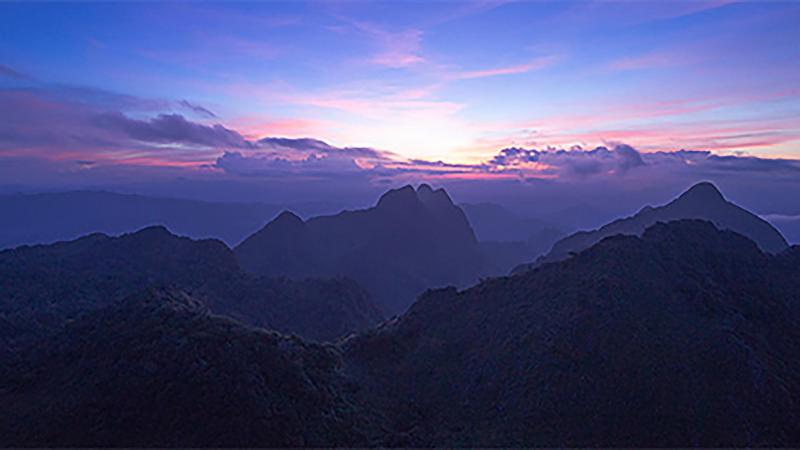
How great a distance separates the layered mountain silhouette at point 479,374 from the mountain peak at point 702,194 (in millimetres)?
102386

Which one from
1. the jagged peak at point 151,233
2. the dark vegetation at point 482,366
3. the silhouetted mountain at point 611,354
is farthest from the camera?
the jagged peak at point 151,233

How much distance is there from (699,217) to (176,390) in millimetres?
133486

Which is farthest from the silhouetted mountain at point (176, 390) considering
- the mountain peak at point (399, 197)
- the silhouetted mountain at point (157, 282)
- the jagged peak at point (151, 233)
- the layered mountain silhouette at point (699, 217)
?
the mountain peak at point (399, 197)

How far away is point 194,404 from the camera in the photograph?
81.4 ft

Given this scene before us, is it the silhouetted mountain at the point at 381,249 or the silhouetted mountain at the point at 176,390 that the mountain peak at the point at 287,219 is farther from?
the silhouetted mountain at the point at 176,390

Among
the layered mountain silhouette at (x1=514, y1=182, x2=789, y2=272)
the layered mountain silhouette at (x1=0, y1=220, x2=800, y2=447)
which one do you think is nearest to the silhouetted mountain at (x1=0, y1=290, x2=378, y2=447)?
the layered mountain silhouette at (x1=0, y1=220, x2=800, y2=447)

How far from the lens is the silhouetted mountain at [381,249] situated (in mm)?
133875

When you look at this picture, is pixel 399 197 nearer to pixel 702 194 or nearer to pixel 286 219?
pixel 286 219

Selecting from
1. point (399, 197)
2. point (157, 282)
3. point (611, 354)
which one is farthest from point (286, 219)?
point (611, 354)

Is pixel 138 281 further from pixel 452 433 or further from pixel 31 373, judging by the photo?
pixel 452 433

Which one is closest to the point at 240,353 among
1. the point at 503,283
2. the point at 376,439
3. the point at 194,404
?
the point at 194,404

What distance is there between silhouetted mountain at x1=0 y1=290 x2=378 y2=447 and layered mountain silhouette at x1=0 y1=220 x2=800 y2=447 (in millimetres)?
107

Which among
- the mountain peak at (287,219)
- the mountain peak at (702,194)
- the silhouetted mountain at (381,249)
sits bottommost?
the silhouetted mountain at (381,249)

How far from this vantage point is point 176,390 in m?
25.5
